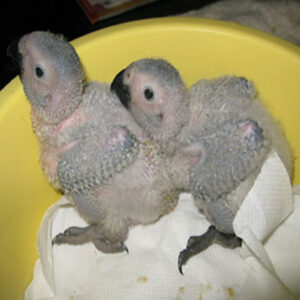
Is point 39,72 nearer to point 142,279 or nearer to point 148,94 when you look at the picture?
point 148,94

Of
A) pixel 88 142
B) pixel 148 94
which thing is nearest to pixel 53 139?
pixel 88 142

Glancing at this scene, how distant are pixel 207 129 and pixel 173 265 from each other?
43 centimetres

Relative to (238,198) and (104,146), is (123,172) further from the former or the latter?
(238,198)

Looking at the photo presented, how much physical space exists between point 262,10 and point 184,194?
0.91 m

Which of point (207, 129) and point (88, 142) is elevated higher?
point (88, 142)

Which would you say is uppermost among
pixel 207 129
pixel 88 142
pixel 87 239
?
pixel 88 142

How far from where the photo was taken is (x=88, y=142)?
90 cm

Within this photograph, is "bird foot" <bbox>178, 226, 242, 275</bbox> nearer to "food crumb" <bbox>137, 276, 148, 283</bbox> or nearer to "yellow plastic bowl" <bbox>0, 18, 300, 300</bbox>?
"food crumb" <bbox>137, 276, 148, 283</bbox>

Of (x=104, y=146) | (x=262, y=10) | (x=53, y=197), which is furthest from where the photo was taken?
(x=262, y=10)

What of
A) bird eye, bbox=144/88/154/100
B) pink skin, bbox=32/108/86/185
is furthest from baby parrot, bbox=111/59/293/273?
pink skin, bbox=32/108/86/185

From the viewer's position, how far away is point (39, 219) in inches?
45.9

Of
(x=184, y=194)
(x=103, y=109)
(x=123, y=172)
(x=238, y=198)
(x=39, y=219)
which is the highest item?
(x=103, y=109)

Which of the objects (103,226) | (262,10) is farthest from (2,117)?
(262,10)

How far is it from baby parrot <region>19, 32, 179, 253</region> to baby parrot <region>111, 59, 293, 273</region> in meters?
0.05
